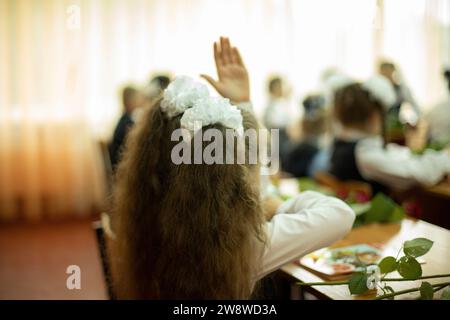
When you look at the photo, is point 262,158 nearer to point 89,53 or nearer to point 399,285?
point 399,285

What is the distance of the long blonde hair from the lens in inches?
44.8

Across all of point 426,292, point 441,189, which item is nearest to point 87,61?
point 441,189

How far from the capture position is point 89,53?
4.45 meters

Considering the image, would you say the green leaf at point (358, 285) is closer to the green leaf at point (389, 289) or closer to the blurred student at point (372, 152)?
the green leaf at point (389, 289)

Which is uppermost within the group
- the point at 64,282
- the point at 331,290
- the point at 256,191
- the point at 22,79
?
the point at 22,79

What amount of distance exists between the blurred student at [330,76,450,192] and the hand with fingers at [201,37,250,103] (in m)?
1.18

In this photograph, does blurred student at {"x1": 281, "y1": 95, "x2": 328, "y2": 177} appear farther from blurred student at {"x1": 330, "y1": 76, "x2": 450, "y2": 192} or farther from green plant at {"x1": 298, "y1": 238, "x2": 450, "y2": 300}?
green plant at {"x1": 298, "y1": 238, "x2": 450, "y2": 300}

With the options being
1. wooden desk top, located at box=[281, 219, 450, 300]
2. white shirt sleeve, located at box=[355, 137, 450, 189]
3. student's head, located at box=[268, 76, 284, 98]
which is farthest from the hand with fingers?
student's head, located at box=[268, 76, 284, 98]

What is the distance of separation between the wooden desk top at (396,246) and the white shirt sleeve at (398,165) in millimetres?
630

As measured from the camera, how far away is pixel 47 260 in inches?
140

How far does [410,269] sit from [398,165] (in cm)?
133

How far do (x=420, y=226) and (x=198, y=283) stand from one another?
879mm

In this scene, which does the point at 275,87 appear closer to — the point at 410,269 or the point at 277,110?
the point at 277,110
